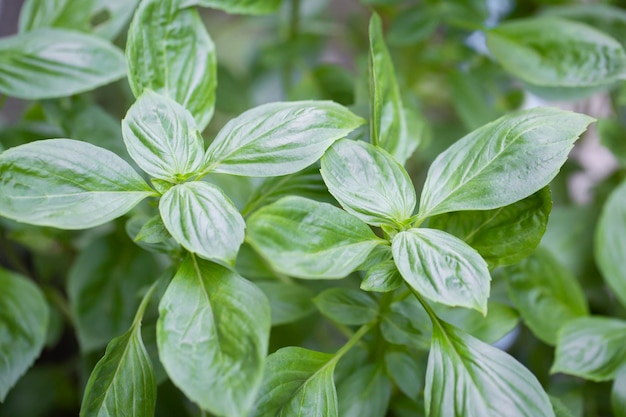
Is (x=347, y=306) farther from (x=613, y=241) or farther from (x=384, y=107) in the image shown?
(x=613, y=241)

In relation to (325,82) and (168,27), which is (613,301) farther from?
(168,27)

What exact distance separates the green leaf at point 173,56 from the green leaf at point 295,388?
19 centimetres

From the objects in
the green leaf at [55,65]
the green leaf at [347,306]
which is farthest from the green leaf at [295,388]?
the green leaf at [55,65]

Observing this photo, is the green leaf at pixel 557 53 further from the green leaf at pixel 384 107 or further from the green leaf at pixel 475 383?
the green leaf at pixel 475 383

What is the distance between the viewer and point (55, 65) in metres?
0.53

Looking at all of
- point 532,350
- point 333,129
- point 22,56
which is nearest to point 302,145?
point 333,129

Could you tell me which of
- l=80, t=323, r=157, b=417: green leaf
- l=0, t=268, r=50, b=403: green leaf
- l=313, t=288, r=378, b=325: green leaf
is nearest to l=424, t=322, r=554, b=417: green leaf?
l=313, t=288, r=378, b=325: green leaf

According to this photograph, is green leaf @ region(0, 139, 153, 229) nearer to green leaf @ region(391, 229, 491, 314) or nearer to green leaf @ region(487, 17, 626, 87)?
green leaf @ region(391, 229, 491, 314)

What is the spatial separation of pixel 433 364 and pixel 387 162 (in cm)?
14

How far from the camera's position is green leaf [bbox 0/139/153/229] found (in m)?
0.36

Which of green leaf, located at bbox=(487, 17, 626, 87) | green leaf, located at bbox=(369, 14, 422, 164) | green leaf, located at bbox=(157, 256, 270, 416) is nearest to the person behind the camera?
green leaf, located at bbox=(157, 256, 270, 416)

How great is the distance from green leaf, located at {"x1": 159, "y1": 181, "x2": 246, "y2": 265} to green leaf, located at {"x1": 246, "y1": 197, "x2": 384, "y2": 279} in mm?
12

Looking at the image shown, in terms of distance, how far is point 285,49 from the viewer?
821mm

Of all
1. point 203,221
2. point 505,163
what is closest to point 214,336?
point 203,221
